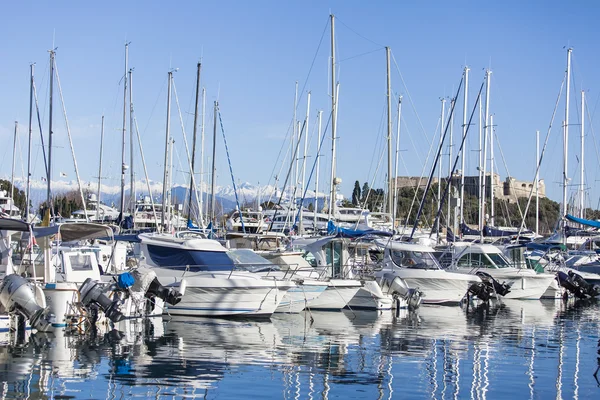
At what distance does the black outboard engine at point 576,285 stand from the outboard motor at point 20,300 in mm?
26660

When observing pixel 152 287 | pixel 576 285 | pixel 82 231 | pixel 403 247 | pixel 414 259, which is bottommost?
pixel 576 285

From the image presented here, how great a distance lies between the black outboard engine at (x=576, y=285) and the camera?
132 ft

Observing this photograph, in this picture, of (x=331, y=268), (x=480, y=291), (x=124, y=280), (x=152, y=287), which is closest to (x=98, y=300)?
(x=124, y=280)

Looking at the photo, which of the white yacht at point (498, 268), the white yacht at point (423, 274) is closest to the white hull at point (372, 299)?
the white yacht at point (423, 274)

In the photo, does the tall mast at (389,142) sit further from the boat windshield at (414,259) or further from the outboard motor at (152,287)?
the outboard motor at (152,287)

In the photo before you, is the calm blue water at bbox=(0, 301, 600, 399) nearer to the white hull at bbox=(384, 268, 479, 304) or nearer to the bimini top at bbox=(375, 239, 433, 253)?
the white hull at bbox=(384, 268, 479, 304)

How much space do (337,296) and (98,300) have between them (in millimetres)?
9488

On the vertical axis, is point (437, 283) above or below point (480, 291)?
above

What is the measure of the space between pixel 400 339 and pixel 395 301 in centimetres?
772

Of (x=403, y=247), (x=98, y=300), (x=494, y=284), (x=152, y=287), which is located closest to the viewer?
(x=98, y=300)

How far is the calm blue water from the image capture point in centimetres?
1520

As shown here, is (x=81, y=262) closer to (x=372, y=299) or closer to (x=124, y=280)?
(x=124, y=280)

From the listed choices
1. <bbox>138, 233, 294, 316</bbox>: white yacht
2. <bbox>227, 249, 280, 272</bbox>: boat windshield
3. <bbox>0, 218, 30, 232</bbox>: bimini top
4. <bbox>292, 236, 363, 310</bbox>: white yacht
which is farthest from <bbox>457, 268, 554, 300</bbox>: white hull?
<bbox>0, 218, 30, 232</bbox>: bimini top

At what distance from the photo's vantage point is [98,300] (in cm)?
2253
